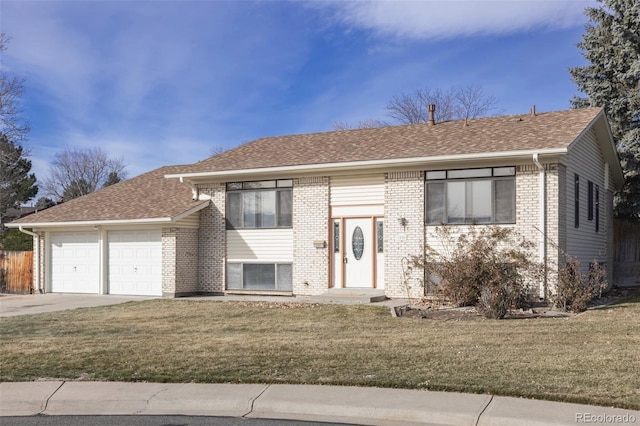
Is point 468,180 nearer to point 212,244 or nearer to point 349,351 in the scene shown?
point 349,351

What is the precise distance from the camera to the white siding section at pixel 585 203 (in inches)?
643

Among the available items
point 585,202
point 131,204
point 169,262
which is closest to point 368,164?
point 585,202

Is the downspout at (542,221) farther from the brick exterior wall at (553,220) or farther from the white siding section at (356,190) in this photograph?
the white siding section at (356,190)

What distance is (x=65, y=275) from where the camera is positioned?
2161cm

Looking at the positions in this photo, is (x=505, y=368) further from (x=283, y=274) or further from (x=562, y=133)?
(x=283, y=274)

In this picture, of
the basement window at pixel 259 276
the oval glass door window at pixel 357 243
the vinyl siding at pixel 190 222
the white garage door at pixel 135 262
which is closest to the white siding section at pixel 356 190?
the oval glass door window at pixel 357 243

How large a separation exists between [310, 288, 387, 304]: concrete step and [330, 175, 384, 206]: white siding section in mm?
2412

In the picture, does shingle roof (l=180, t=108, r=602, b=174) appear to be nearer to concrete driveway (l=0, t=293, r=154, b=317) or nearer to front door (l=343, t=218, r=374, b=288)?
front door (l=343, t=218, r=374, b=288)

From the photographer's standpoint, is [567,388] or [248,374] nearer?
[567,388]

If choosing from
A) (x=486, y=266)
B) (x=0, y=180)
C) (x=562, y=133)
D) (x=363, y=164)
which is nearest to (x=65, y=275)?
(x=363, y=164)

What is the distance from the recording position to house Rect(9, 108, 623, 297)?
15758 millimetres

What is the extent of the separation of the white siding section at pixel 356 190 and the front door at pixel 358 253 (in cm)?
55

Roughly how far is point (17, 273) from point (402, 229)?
14.9 meters

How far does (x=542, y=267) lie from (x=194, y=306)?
8660 millimetres
